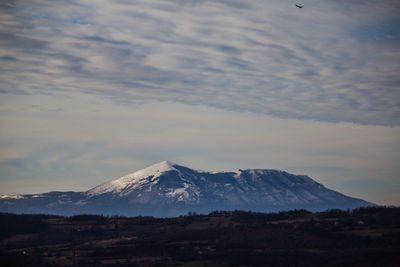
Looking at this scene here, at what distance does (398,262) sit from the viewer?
186500 mm

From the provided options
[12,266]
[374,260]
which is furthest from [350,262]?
[12,266]

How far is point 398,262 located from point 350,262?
1444 centimetres

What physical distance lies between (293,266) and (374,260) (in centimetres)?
2356

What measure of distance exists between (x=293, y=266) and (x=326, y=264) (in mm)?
9742

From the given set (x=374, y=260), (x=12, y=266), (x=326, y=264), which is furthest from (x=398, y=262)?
(x=12, y=266)

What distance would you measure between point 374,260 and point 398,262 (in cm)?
763

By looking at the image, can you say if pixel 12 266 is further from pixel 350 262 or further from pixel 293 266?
pixel 350 262

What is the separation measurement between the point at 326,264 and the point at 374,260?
14241 millimetres

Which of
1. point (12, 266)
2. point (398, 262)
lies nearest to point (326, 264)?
point (398, 262)

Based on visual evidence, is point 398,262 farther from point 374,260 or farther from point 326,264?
point 326,264

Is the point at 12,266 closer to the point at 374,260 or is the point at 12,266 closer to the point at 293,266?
the point at 293,266

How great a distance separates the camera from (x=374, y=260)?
192 m

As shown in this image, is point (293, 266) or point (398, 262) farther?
point (293, 266)

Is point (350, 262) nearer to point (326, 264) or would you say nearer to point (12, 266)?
point (326, 264)
